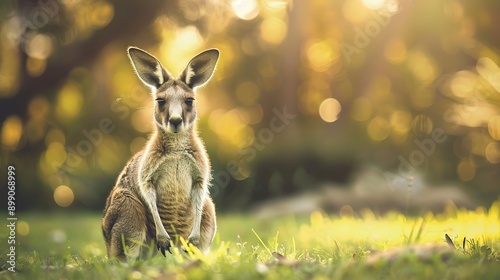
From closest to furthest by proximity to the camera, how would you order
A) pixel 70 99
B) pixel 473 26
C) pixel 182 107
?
1. pixel 182 107
2. pixel 473 26
3. pixel 70 99

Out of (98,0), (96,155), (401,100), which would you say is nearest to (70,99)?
(96,155)

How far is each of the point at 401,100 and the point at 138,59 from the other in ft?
28.5

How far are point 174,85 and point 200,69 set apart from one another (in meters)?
0.22

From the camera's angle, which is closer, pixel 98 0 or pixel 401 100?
pixel 98 0

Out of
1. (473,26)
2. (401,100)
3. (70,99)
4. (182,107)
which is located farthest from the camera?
(401,100)

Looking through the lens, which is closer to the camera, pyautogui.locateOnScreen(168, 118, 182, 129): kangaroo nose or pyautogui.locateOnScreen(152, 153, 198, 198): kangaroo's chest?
pyautogui.locateOnScreen(168, 118, 182, 129): kangaroo nose

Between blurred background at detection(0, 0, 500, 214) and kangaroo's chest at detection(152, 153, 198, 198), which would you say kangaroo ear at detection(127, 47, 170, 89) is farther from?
blurred background at detection(0, 0, 500, 214)

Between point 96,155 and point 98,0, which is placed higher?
point 98,0

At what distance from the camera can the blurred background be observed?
9898 millimetres

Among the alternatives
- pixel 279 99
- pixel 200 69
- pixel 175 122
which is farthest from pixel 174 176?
pixel 279 99

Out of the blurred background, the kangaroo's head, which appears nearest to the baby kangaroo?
the kangaroo's head

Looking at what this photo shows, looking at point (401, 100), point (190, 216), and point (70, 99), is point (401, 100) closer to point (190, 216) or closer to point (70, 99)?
point (70, 99)

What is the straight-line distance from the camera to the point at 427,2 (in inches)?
423

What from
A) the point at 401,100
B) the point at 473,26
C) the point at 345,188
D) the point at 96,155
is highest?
the point at 473,26
